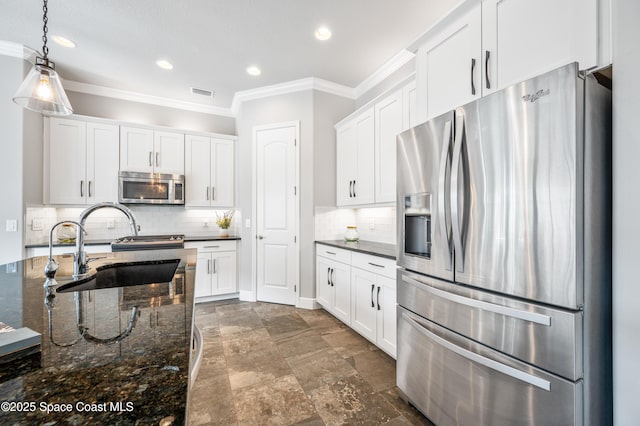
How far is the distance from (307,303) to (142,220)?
2.69 meters

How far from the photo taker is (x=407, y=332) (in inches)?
68.6

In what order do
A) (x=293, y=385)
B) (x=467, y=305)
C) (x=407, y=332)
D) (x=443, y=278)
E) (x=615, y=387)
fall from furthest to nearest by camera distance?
(x=293, y=385)
(x=407, y=332)
(x=443, y=278)
(x=467, y=305)
(x=615, y=387)

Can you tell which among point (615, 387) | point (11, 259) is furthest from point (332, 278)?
point (11, 259)

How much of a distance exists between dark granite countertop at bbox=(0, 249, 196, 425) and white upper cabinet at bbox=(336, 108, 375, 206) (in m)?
2.35

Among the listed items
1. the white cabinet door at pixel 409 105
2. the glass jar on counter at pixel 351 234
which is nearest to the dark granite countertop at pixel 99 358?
the white cabinet door at pixel 409 105

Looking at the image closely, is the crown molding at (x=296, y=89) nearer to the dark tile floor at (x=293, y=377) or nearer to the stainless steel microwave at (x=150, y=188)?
the stainless steel microwave at (x=150, y=188)

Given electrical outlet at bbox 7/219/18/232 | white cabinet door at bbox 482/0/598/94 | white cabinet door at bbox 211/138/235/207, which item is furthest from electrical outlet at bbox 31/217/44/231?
white cabinet door at bbox 482/0/598/94

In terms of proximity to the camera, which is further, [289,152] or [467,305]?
[289,152]

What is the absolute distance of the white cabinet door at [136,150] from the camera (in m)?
3.68

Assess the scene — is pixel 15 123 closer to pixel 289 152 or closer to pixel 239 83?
pixel 239 83

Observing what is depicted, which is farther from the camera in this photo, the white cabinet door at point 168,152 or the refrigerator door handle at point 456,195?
the white cabinet door at point 168,152

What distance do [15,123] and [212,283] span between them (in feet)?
9.19

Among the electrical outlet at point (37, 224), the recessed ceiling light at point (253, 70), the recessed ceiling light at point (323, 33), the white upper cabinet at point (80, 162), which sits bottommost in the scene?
the electrical outlet at point (37, 224)

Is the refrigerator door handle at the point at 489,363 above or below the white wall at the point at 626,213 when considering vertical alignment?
below
